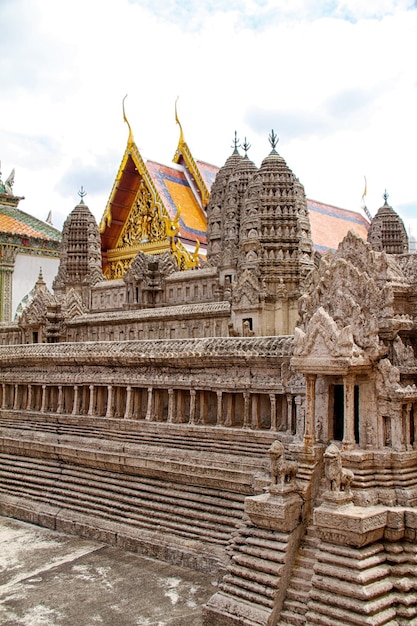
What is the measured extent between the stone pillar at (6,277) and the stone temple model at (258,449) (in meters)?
23.2

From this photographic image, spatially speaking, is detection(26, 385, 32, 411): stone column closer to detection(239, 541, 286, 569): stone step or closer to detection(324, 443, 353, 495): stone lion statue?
detection(239, 541, 286, 569): stone step

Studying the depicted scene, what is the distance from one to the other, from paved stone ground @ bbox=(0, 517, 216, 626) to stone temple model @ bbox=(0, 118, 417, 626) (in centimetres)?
45

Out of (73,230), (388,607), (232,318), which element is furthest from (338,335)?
(73,230)

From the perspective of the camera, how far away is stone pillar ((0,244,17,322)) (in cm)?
4094

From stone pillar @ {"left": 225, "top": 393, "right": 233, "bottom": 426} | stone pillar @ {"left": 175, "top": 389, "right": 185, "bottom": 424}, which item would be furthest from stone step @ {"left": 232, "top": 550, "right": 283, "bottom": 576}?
stone pillar @ {"left": 175, "top": 389, "right": 185, "bottom": 424}

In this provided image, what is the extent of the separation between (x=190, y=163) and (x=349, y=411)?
3347 cm

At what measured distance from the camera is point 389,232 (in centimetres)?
3375

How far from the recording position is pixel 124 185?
4175cm

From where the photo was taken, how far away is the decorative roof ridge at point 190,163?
132 feet

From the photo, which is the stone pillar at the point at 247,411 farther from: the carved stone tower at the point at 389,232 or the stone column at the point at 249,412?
the carved stone tower at the point at 389,232

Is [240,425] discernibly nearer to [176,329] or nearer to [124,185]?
[176,329]

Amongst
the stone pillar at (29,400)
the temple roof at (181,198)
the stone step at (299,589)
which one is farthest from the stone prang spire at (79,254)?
the stone step at (299,589)

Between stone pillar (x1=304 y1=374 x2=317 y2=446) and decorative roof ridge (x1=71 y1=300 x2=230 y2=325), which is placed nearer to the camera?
stone pillar (x1=304 y1=374 x2=317 y2=446)

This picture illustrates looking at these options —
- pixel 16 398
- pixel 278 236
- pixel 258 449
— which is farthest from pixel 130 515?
pixel 278 236
